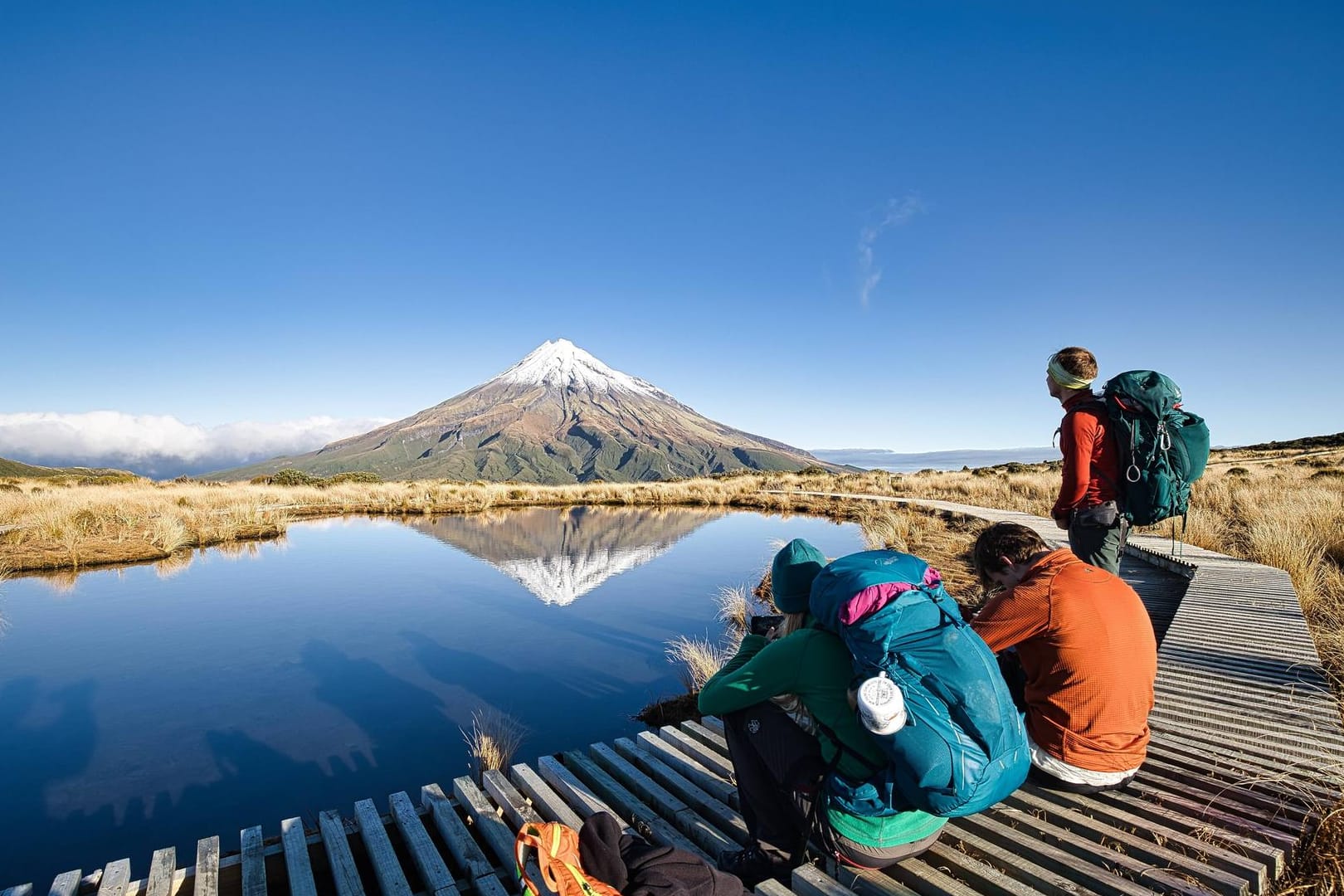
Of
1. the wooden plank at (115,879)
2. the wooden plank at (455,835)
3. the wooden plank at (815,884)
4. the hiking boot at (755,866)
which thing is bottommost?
the wooden plank at (455,835)

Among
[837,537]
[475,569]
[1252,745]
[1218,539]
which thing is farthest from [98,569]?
[1218,539]

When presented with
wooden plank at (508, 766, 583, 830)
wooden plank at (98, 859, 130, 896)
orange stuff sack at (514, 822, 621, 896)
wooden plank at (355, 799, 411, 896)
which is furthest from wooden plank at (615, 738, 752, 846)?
wooden plank at (98, 859, 130, 896)

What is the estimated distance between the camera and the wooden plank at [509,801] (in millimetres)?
3229

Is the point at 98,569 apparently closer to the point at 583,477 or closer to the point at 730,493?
the point at 730,493

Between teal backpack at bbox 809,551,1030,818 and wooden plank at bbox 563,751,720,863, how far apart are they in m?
1.10

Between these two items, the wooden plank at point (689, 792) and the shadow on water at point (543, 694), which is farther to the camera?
the shadow on water at point (543, 694)

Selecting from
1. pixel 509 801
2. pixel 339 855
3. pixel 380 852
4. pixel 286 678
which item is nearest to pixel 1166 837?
pixel 509 801

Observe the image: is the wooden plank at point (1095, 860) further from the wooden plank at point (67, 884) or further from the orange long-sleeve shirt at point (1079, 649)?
the wooden plank at point (67, 884)

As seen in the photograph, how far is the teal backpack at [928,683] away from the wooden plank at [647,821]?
1.10m

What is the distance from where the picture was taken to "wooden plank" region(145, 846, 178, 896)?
269 cm

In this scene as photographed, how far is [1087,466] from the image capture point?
3.73 m

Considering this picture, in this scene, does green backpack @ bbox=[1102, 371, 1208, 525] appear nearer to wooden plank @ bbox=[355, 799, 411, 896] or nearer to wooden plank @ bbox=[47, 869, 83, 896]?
wooden plank @ bbox=[355, 799, 411, 896]

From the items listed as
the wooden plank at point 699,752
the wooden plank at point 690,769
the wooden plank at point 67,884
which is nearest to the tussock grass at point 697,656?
the wooden plank at point 699,752

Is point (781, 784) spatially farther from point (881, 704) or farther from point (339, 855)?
point (339, 855)
